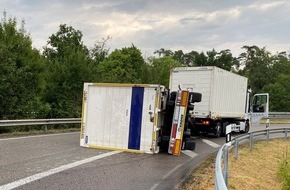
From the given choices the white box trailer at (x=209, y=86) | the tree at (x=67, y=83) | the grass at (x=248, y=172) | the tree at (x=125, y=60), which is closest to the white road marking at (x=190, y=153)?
the grass at (x=248, y=172)

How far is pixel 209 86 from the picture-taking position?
1820 centimetres

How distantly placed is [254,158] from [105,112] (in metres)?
5.61

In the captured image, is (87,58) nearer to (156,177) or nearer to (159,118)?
(159,118)

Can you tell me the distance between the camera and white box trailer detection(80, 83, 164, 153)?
40.3ft

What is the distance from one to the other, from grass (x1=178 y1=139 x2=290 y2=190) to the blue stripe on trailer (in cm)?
236

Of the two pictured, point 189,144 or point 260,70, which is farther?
point 260,70

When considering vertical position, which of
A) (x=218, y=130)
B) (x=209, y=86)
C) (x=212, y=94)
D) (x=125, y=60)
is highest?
(x=125, y=60)

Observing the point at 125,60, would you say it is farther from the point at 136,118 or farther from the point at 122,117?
the point at 136,118

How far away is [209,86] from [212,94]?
41cm

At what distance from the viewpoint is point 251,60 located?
98188 mm

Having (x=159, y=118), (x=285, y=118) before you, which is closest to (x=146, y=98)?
(x=159, y=118)

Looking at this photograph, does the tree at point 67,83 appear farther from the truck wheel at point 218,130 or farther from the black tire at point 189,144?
the black tire at point 189,144

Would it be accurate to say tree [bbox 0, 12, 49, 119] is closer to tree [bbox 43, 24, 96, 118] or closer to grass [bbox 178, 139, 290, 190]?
tree [bbox 43, 24, 96, 118]

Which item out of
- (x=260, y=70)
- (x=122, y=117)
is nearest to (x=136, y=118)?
(x=122, y=117)
